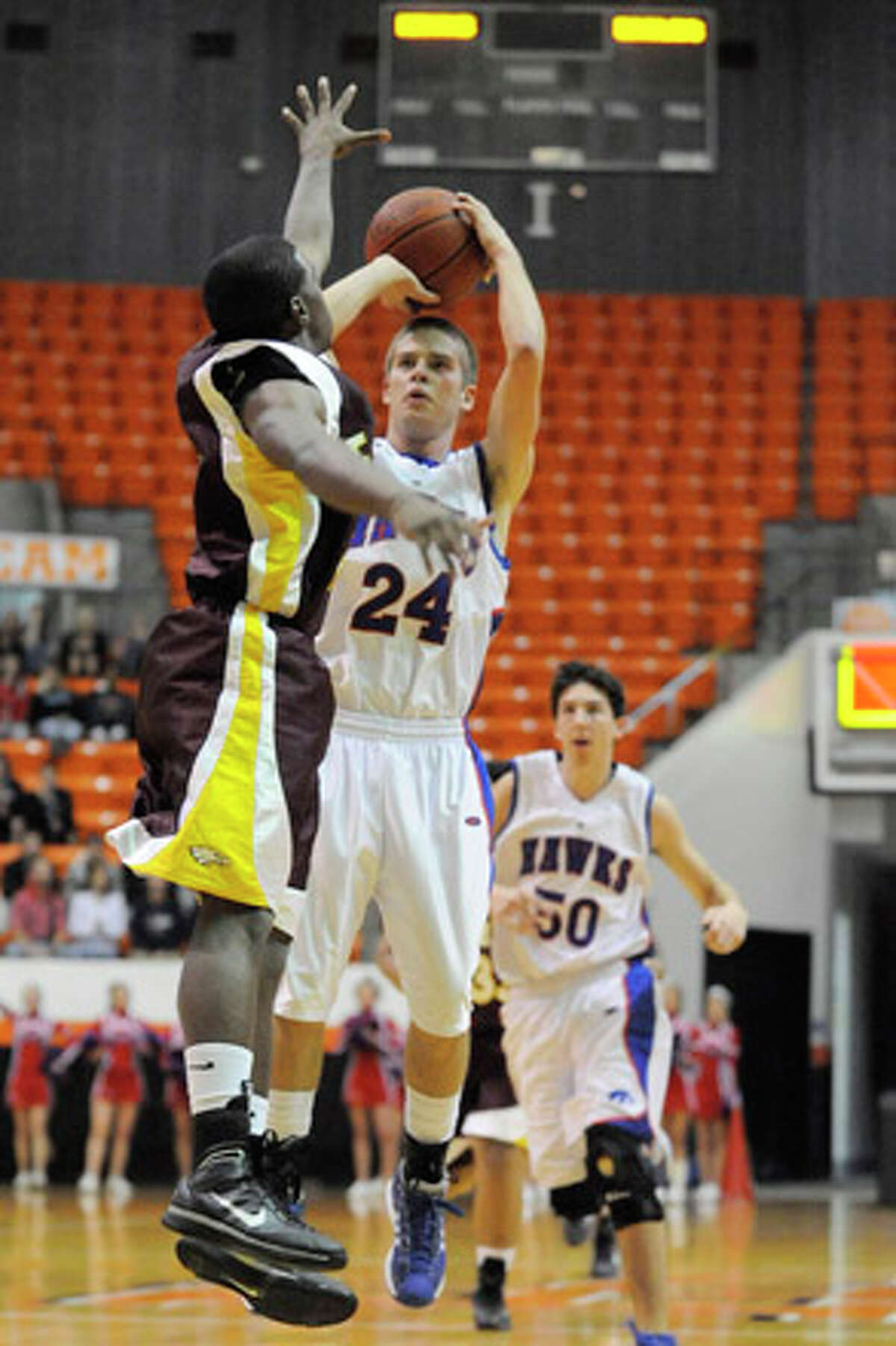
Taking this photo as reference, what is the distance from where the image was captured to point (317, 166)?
18.3 ft

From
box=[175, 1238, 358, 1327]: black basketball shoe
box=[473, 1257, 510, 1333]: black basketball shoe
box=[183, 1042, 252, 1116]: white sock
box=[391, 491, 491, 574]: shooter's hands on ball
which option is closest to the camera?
box=[391, 491, 491, 574]: shooter's hands on ball

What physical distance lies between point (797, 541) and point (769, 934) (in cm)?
386

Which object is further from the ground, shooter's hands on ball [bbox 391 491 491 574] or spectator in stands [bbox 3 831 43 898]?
shooter's hands on ball [bbox 391 491 491 574]

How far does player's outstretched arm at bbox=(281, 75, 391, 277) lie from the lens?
5434 mm

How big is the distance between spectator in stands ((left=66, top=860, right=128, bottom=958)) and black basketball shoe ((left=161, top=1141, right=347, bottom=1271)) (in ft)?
38.9

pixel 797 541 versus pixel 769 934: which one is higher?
pixel 797 541

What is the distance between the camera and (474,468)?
227 inches

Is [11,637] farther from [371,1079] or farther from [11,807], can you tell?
[371,1079]

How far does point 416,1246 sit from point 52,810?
11523 mm

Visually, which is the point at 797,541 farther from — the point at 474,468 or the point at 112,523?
the point at 474,468

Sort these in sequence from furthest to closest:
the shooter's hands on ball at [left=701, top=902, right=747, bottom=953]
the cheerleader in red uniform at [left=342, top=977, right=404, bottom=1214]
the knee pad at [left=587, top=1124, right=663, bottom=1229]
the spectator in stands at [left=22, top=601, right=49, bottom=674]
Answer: the spectator in stands at [left=22, top=601, right=49, bottom=674] → the cheerleader in red uniform at [left=342, top=977, right=404, bottom=1214] → the knee pad at [left=587, top=1124, right=663, bottom=1229] → the shooter's hands on ball at [left=701, top=902, right=747, bottom=953]

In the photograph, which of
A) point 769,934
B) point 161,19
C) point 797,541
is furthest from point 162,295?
point 769,934

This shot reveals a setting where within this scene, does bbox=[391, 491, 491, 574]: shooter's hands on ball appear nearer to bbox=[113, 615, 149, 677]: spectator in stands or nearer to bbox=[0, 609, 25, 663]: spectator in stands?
bbox=[113, 615, 149, 677]: spectator in stands

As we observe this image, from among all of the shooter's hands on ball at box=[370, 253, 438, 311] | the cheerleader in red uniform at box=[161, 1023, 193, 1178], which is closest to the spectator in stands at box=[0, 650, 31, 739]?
the cheerleader in red uniform at box=[161, 1023, 193, 1178]
